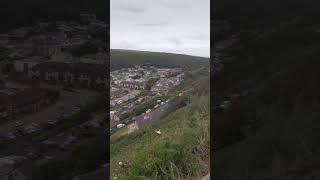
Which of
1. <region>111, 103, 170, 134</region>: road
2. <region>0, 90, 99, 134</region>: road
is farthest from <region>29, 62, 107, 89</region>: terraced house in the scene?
<region>111, 103, 170, 134</region>: road

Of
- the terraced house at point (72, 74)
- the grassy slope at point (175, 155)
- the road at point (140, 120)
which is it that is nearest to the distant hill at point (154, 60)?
the road at point (140, 120)

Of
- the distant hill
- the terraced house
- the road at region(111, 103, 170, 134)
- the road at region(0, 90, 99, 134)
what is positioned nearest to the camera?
the road at region(0, 90, 99, 134)

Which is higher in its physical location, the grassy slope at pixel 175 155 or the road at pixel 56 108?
the road at pixel 56 108

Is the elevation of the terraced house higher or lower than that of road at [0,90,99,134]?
higher

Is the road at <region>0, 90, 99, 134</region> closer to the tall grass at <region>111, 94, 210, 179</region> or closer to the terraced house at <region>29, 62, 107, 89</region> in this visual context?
the terraced house at <region>29, 62, 107, 89</region>

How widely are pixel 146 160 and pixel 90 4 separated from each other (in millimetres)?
1665
